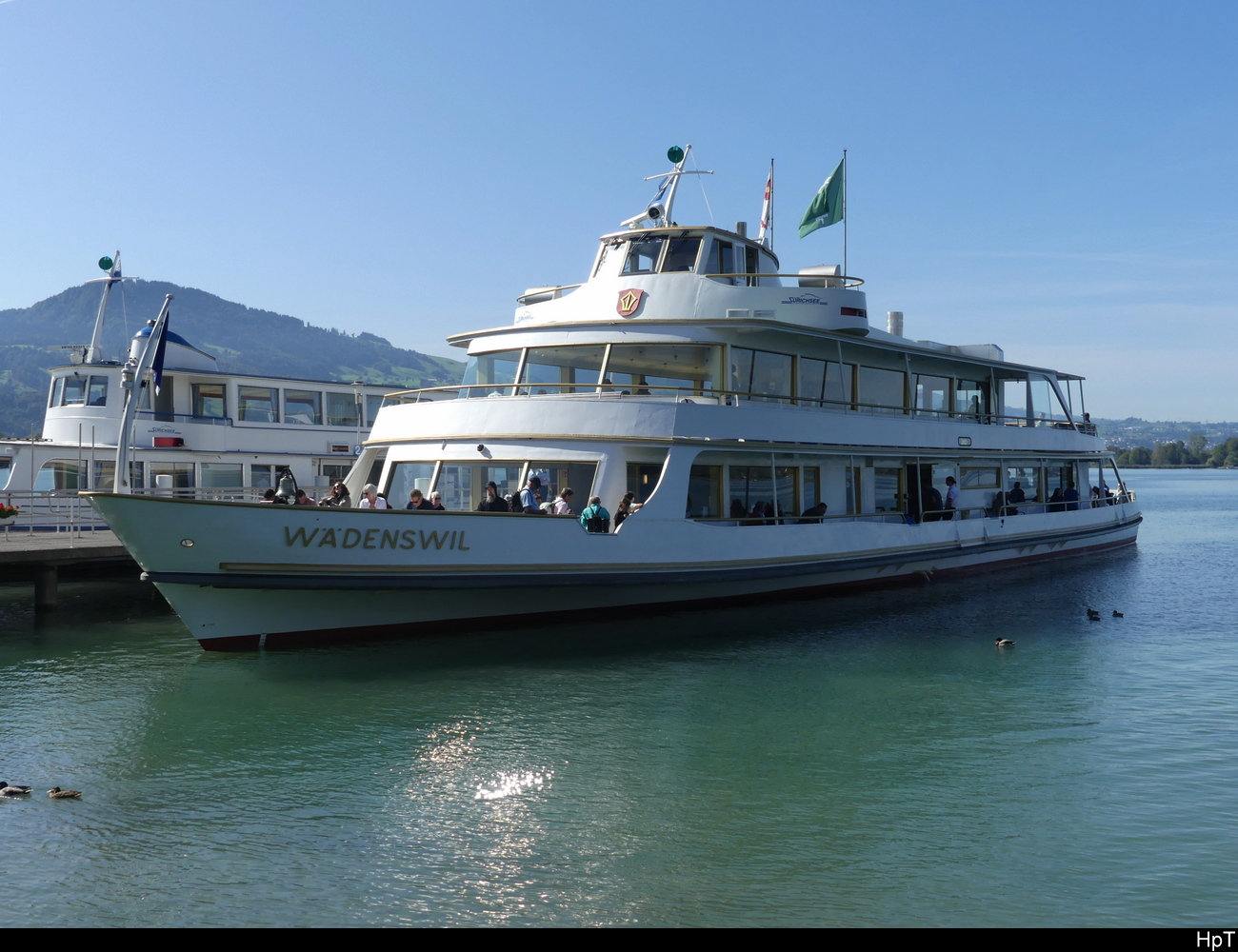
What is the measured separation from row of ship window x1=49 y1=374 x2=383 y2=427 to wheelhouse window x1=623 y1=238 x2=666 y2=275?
46.3 ft

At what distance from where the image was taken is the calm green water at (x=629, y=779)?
6.74m

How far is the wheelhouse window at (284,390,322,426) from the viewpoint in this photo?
1135 inches

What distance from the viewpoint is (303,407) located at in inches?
1153

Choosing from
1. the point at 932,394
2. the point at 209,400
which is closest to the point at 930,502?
the point at 932,394

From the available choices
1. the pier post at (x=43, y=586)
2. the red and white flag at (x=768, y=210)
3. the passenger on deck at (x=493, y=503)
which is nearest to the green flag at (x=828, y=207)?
the red and white flag at (x=768, y=210)

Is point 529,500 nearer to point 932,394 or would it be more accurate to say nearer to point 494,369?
point 494,369

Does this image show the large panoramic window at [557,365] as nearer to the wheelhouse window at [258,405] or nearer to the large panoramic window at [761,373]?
the large panoramic window at [761,373]

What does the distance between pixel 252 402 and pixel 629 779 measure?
2226cm

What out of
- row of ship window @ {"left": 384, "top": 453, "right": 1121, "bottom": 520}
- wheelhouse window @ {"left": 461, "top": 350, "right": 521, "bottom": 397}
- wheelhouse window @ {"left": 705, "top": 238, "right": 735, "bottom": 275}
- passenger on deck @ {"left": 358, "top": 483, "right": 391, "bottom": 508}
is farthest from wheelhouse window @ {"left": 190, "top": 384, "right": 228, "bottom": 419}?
wheelhouse window @ {"left": 705, "top": 238, "right": 735, "bottom": 275}

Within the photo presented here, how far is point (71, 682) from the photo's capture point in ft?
42.5

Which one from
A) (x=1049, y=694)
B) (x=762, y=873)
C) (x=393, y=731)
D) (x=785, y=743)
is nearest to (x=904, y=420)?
(x=1049, y=694)

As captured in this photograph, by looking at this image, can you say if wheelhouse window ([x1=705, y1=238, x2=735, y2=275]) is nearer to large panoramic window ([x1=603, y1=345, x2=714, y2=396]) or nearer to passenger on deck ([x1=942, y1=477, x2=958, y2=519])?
large panoramic window ([x1=603, y1=345, x2=714, y2=396])

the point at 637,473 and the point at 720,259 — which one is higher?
the point at 720,259

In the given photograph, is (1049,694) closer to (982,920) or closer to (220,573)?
(982,920)
